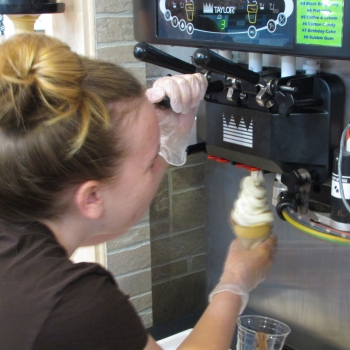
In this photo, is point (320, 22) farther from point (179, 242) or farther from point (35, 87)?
point (179, 242)

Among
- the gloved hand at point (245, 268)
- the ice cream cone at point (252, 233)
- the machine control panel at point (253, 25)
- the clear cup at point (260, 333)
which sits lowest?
the clear cup at point (260, 333)

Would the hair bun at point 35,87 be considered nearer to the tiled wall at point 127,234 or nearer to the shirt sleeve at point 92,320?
the shirt sleeve at point 92,320

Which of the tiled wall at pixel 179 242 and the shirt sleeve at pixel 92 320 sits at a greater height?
the shirt sleeve at pixel 92 320

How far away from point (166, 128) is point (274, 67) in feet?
0.68

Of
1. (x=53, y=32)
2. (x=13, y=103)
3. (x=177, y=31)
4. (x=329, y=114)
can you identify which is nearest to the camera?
(x=13, y=103)

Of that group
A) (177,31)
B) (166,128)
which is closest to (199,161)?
(166,128)

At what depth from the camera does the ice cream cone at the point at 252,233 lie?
0.96 meters

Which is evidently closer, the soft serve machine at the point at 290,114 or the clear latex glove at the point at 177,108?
the soft serve machine at the point at 290,114

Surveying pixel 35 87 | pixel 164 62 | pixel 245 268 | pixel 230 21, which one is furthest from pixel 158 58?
pixel 245 268

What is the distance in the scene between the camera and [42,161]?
664mm

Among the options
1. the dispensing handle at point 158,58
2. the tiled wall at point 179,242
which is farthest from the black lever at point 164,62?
the tiled wall at point 179,242

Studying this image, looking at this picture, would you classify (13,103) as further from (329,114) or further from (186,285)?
(186,285)

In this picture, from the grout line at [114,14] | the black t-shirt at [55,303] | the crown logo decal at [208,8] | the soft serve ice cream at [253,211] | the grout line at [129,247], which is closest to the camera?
the black t-shirt at [55,303]

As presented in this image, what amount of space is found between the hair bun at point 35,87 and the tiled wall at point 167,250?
0.48 meters
